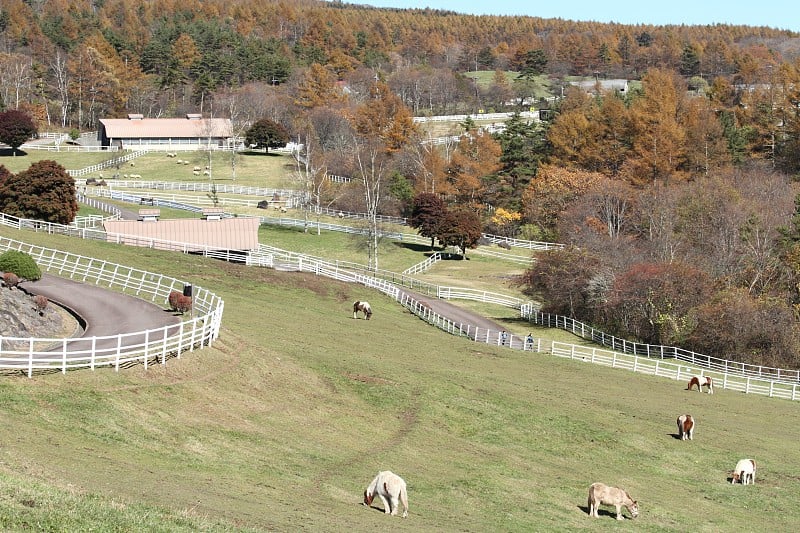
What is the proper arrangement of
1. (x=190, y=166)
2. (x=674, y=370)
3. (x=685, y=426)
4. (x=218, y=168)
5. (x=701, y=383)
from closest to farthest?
1. (x=685, y=426)
2. (x=701, y=383)
3. (x=674, y=370)
4. (x=190, y=166)
5. (x=218, y=168)

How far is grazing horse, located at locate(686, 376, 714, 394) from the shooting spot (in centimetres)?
5016

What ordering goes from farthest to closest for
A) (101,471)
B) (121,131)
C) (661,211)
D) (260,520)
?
(121,131) → (661,211) → (101,471) → (260,520)

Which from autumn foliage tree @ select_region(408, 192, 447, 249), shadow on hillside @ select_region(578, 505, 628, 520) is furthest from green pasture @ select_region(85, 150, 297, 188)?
shadow on hillside @ select_region(578, 505, 628, 520)

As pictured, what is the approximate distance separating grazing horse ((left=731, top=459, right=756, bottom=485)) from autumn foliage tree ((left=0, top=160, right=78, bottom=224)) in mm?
52338

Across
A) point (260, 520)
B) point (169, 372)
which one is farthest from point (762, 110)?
point (260, 520)

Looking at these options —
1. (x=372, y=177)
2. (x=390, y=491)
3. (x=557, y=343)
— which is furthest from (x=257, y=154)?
(x=390, y=491)

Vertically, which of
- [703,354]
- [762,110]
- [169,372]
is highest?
[762,110]

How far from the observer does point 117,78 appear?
176 meters

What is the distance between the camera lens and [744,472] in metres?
33.8

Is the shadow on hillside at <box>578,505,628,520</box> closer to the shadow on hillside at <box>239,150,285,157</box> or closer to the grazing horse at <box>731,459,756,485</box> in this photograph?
the grazing horse at <box>731,459,756,485</box>

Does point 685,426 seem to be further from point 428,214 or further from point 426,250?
point 426,250

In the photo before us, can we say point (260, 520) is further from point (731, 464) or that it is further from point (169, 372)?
point (731, 464)

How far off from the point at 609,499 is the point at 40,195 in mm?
55677

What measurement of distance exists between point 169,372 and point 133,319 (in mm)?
8208
